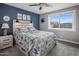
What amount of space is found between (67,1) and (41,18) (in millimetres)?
987

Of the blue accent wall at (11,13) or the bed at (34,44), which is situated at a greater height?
the blue accent wall at (11,13)

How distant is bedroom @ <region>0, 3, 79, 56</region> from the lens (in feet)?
4.87

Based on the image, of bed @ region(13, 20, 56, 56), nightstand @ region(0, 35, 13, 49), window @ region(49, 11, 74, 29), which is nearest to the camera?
window @ region(49, 11, 74, 29)

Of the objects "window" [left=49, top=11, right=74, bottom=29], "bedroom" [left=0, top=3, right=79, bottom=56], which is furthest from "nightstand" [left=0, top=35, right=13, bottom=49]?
"window" [left=49, top=11, right=74, bottom=29]

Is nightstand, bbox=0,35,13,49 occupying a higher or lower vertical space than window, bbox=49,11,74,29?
lower

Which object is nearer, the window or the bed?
the window

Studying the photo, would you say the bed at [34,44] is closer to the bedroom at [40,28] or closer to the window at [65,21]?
the bedroom at [40,28]

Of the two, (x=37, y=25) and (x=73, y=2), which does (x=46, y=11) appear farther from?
(x=73, y=2)

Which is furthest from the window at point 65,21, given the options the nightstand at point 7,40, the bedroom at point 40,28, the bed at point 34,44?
the nightstand at point 7,40

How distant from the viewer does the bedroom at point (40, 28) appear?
149 centimetres

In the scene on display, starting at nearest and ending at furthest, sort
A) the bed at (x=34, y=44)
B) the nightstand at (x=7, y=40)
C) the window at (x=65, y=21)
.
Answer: the window at (x=65, y=21)
the bed at (x=34, y=44)
the nightstand at (x=7, y=40)

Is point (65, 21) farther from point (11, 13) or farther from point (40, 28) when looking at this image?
point (11, 13)

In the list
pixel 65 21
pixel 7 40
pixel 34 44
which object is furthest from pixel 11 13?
pixel 65 21

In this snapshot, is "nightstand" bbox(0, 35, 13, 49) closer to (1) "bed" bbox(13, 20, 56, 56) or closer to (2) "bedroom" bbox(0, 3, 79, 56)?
(2) "bedroom" bbox(0, 3, 79, 56)
